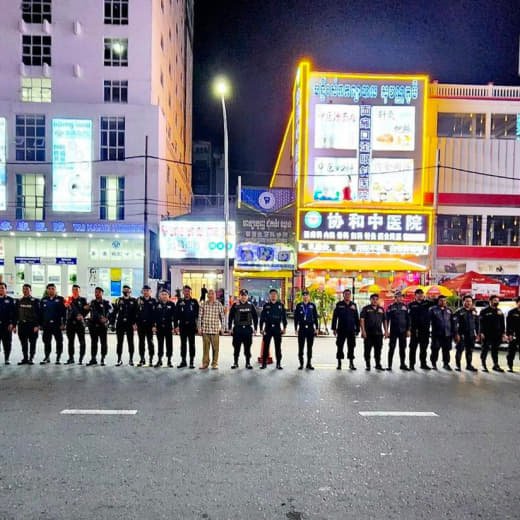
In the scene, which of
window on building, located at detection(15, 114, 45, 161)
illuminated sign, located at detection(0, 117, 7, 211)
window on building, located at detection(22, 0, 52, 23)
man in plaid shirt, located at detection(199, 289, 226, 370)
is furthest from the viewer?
window on building, located at detection(22, 0, 52, 23)

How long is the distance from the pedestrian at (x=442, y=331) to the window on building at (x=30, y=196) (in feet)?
87.1

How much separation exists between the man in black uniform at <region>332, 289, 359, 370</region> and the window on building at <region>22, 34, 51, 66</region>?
1228 inches

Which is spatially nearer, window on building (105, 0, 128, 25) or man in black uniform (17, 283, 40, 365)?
man in black uniform (17, 283, 40, 365)

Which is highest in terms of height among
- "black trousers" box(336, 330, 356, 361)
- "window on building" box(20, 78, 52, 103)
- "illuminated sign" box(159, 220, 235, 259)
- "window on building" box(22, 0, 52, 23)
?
"window on building" box(22, 0, 52, 23)

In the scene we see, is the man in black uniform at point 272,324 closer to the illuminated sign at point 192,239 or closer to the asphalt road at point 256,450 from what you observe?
the asphalt road at point 256,450

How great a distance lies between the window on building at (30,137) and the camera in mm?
28375

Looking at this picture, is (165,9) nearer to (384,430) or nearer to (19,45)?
(19,45)

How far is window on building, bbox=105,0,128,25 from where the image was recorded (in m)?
30.7

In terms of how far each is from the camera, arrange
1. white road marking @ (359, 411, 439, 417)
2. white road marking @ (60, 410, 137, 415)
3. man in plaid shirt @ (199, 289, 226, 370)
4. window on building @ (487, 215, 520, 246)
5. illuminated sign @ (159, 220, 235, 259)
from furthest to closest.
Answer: window on building @ (487, 215, 520, 246) < illuminated sign @ (159, 220, 235, 259) < man in plaid shirt @ (199, 289, 226, 370) < white road marking @ (359, 411, 439, 417) < white road marking @ (60, 410, 137, 415)

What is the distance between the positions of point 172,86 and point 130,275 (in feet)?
75.9

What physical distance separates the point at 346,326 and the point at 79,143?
84.4 ft

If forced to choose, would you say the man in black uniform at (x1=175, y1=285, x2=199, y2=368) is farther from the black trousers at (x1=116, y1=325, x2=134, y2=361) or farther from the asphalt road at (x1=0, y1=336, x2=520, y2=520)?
the asphalt road at (x1=0, y1=336, x2=520, y2=520)

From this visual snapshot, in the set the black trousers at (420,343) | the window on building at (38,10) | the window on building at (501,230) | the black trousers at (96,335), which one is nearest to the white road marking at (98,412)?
the black trousers at (96,335)

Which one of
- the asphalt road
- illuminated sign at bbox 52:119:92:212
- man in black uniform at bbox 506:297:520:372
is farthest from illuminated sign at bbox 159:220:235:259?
the asphalt road
